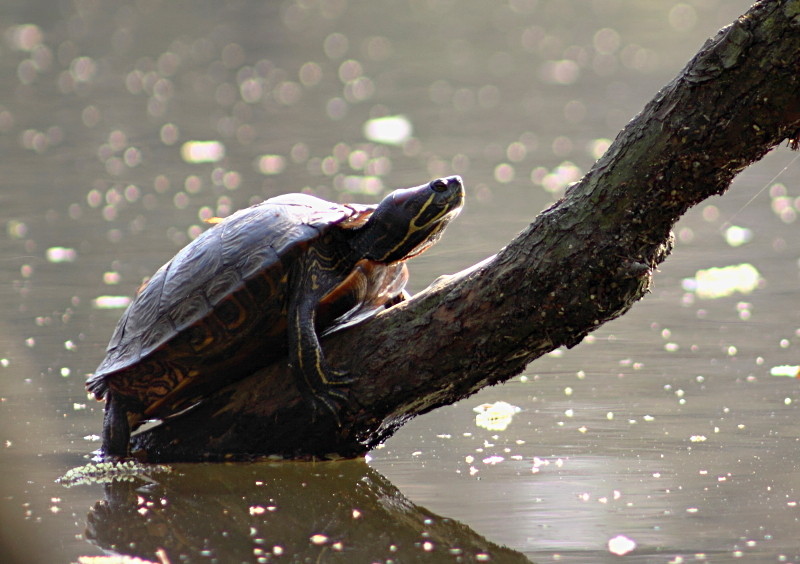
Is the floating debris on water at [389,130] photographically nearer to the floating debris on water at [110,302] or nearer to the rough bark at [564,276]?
the floating debris on water at [110,302]

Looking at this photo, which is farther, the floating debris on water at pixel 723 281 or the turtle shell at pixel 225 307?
the floating debris on water at pixel 723 281

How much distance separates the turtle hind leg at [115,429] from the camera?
11.9 ft

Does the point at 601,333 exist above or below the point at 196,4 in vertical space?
below

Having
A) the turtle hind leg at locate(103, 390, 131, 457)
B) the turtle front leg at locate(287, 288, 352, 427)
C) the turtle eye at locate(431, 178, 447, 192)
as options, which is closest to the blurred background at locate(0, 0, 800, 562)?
the turtle hind leg at locate(103, 390, 131, 457)

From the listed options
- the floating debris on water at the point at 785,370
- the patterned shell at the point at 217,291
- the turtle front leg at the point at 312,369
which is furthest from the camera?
the floating debris on water at the point at 785,370

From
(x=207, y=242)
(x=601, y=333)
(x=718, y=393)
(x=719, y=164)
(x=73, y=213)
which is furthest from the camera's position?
(x=73, y=213)

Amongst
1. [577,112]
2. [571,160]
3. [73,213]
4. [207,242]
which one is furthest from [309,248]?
[577,112]

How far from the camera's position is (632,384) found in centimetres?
428

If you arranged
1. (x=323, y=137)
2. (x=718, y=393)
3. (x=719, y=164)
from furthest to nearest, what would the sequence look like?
(x=323, y=137) → (x=718, y=393) → (x=719, y=164)

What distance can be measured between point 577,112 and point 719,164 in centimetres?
799

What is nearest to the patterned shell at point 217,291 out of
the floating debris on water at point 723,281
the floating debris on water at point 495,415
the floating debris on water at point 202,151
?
the floating debris on water at point 495,415

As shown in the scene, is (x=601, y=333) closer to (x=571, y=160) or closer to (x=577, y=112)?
(x=571, y=160)

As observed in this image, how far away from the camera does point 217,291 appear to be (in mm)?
3465

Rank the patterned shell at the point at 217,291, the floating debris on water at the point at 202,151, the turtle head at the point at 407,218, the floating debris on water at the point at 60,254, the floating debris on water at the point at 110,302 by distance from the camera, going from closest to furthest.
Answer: the patterned shell at the point at 217,291, the turtle head at the point at 407,218, the floating debris on water at the point at 110,302, the floating debris on water at the point at 60,254, the floating debris on water at the point at 202,151
